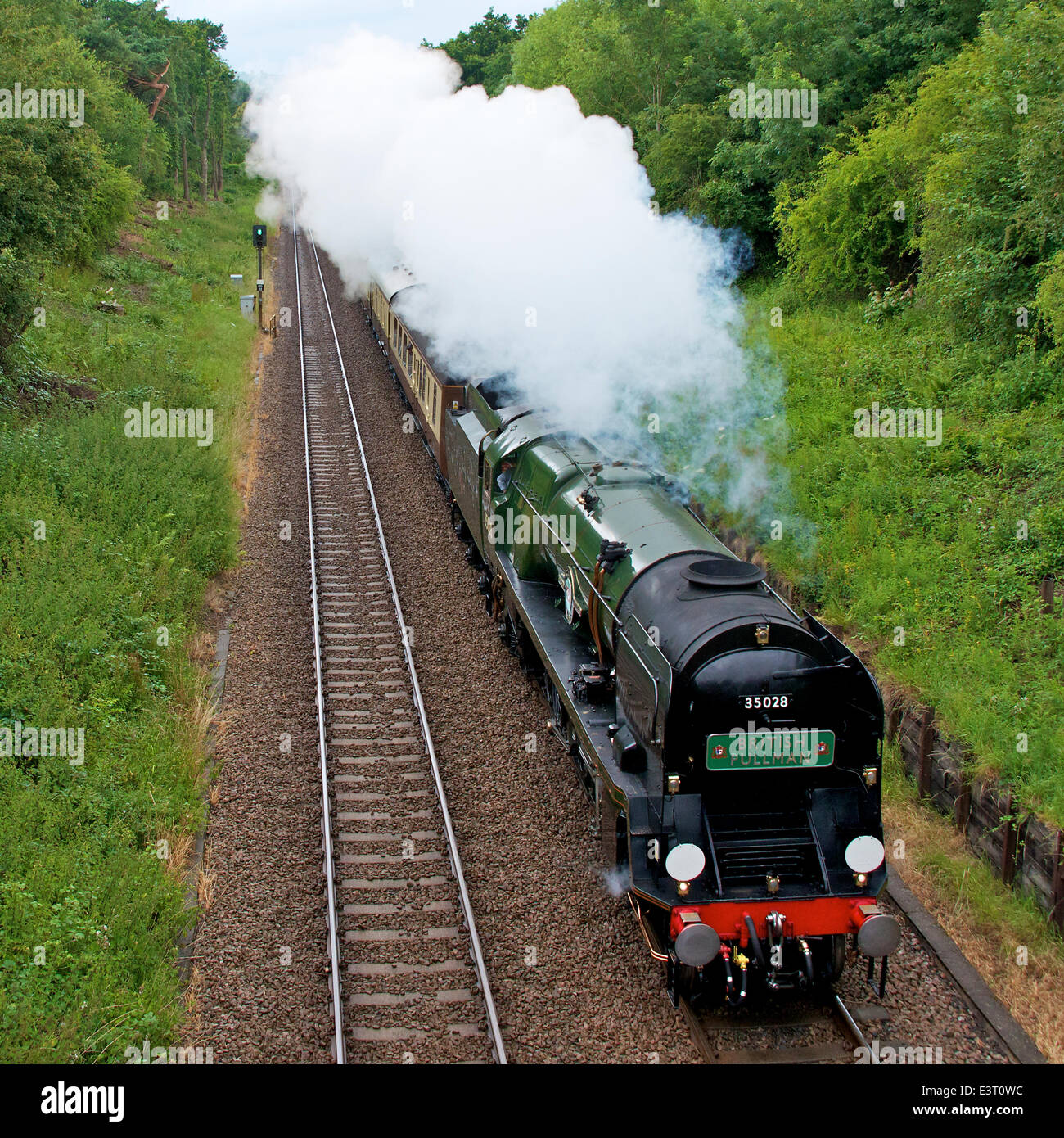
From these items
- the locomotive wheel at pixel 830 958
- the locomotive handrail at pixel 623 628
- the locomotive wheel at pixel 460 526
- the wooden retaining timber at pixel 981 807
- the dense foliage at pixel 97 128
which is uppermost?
the dense foliage at pixel 97 128

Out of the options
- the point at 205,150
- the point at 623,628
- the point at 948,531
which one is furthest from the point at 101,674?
the point at 205,150

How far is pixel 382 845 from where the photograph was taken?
31.6 ft

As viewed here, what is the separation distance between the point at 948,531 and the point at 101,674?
10.8 meters

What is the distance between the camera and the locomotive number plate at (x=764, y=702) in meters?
7.39

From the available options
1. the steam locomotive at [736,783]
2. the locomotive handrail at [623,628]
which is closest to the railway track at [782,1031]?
the steam locomotive at [736,783]

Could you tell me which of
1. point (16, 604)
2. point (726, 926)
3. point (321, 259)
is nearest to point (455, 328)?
point (16, 604)

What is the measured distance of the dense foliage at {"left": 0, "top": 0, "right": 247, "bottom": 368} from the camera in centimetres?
1702

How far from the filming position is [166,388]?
20656 mm

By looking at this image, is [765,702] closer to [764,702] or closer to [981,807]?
[764,702]

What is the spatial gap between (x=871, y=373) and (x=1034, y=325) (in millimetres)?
2841

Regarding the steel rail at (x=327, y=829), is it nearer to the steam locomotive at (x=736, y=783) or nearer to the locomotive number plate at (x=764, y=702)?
the steam locomotive at (x=736, y=783)

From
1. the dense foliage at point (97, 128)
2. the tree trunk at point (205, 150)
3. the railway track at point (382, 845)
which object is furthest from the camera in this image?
the tree trunk at point (205, 150)

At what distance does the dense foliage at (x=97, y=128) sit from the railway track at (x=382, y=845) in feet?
23.8

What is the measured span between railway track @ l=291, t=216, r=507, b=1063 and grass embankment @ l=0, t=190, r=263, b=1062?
1380 millimetres
